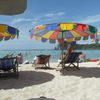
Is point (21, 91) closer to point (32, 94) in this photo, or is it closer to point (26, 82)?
point (32, 94)

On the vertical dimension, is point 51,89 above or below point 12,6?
below

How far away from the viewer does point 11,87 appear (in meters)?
6.84

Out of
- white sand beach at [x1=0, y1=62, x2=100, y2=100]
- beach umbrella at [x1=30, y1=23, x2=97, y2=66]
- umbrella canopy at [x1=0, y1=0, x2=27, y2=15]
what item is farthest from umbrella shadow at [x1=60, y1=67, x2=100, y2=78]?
umbrella canopy at [x1=0, y1=0, x2=27, y2=15]

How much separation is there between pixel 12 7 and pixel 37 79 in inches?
241

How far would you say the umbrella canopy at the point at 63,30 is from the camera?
877 cm

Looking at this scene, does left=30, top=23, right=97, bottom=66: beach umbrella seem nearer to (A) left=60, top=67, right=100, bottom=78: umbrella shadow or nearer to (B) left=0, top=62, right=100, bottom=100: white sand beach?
(A) left=60, top=67, right=100, bottom=78: umbrella shadow

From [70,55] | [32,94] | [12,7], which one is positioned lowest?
[32,94]

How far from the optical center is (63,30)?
9773 mm

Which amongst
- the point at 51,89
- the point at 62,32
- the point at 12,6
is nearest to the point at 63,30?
the point at 62,32

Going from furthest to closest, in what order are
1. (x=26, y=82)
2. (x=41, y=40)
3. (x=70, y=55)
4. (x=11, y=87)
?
(x=41, y=40) → (x=70, y=55) → (x=26, y=82) → (x=11, y=87)

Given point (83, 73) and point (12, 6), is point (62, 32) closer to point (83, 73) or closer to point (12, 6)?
A: point (83, 73)

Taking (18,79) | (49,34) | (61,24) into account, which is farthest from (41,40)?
(18,79)

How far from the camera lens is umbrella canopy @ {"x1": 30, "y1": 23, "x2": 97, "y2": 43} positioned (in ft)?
28.8

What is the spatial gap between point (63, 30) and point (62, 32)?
852 mm
